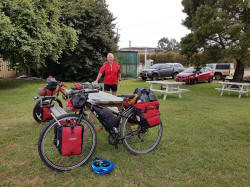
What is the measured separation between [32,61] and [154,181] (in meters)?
10.6

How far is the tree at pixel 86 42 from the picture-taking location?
1673cm

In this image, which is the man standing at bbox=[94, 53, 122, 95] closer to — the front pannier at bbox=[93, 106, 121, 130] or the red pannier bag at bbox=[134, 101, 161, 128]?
the front pannier at bbox=[93, 106, 121, 130]

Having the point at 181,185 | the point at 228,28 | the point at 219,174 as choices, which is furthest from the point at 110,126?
the point at 228,28

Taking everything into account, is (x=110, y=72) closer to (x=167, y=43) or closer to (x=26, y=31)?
(x=26, y=31)

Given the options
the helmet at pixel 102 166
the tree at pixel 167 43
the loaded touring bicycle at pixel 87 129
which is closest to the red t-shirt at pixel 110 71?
the loaded touring bicycle at pixel 87 129

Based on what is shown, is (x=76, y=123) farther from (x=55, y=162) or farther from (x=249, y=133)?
(x=249, y=133)

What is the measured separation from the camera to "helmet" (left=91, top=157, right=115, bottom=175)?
293 centimetres

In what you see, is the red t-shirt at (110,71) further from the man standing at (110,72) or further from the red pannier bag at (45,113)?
the red pannier bag at (45,113)

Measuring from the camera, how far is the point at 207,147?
3.91m

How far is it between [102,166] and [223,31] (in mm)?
11178

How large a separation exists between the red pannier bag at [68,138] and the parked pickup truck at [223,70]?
20.9m

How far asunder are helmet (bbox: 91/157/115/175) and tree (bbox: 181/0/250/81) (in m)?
10.3

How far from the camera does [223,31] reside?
1144cm

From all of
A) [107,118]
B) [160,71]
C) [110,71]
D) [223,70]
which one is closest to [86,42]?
[160,71]
